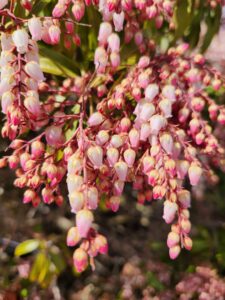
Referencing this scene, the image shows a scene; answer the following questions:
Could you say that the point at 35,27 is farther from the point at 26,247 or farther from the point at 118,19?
the point at 26,247

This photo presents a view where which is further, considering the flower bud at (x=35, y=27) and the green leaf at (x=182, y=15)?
the green leaf at (x=182, y=15)

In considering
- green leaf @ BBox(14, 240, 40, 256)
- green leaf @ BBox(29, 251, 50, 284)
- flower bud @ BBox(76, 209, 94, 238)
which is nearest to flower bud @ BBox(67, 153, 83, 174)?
flower bud @ BBox(76, 209, 94, 238)

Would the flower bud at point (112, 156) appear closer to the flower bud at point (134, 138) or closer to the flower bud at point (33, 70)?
the flower bud at point (134, 138)

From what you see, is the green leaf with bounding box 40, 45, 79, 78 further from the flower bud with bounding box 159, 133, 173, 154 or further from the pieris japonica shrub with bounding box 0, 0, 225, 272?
the flower bud with bounding box 159, 133, 173, 154

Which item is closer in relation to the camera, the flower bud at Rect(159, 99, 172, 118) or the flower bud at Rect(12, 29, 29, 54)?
the flower bud at Rect(12, 29, 29, 54)

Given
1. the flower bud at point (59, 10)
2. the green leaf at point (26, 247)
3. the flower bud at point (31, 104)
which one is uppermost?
the flower bud at point (59, 10)

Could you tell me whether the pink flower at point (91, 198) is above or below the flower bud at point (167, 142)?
below

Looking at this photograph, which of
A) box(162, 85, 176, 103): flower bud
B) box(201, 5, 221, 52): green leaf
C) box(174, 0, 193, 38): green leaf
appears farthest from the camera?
box(201, 5, 221, 52): green leaf

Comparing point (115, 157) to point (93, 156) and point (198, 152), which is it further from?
point (198, 152)

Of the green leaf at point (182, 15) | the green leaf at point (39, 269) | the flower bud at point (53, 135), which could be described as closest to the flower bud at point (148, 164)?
the flower bud at point (53, 135)
